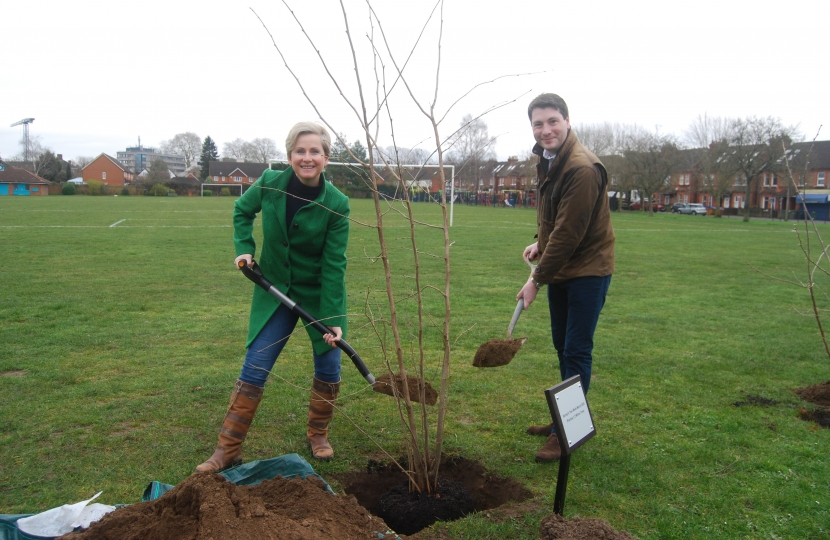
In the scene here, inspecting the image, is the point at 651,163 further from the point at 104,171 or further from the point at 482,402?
the point at 104,171

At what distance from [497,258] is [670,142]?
41.6 m

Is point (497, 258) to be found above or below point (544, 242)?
below

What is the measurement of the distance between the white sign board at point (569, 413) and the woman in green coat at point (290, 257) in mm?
1256

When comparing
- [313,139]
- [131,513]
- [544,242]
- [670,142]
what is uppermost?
[670,142]

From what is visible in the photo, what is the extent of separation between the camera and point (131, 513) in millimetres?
2447

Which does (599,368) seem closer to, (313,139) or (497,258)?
(313,139)

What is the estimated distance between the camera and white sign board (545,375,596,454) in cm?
271

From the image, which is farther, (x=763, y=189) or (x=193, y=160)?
(x=193, y=160)

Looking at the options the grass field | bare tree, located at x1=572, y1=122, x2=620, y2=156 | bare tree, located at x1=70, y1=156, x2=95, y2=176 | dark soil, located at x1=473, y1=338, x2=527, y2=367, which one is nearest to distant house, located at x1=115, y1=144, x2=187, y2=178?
bare tree, located at x1=70, y1=156, x2=95, y2=176

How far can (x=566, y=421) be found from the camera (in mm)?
2779

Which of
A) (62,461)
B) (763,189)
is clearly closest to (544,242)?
(62,461)

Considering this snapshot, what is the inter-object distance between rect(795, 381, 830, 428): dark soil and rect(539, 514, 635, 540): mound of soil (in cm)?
284

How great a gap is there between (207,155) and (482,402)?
100842 mm

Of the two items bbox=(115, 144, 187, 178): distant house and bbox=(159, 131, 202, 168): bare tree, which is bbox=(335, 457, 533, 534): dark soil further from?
bbox=(115, 144, 187, 178): distant house
